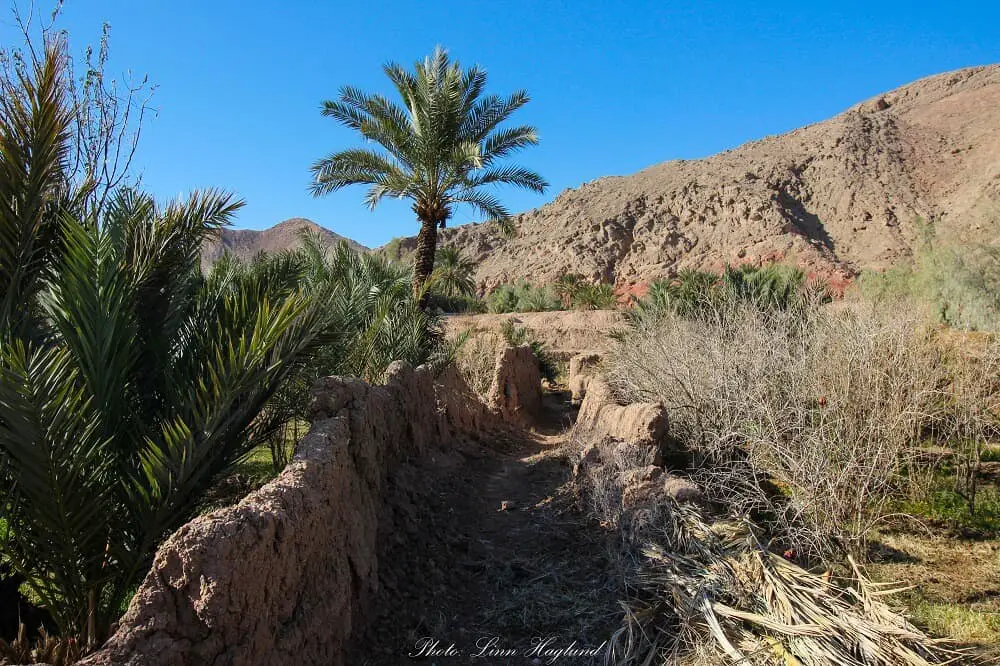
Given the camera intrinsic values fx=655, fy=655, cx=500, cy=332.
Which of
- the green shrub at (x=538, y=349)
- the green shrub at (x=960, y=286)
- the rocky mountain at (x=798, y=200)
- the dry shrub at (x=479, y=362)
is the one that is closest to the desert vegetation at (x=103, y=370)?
the dry shrub at (x=479, y=362)

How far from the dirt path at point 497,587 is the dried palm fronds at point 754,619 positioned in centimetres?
30

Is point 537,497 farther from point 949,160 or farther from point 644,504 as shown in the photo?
point 949,160

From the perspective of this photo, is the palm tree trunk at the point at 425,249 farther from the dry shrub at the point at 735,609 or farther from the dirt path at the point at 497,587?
the dry shrub at the point at 735,609

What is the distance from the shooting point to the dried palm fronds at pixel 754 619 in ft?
11.4

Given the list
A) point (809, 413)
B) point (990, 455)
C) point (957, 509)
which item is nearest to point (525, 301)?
point (990, 455)

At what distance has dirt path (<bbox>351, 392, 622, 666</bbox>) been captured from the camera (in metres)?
3.95

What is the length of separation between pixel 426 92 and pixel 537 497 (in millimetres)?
9496

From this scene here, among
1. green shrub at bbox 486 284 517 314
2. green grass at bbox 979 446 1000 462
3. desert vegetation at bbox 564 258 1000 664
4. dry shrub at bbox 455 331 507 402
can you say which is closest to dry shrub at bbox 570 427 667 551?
desert vegetation at bbox 564 258 1000 664

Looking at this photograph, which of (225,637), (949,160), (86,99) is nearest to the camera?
(225,637)

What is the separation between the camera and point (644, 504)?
5203mm

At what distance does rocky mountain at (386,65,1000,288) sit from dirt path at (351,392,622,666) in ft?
96.6

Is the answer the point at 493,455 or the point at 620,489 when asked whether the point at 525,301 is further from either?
the point at 620,489

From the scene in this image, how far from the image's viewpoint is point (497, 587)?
4789 mm

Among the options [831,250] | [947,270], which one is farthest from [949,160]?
[947,270]
